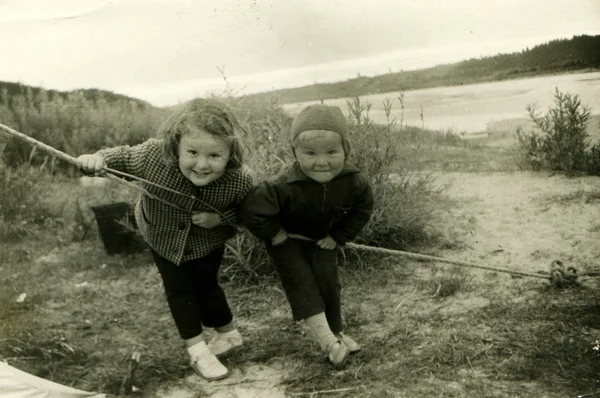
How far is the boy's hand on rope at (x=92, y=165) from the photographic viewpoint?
211cm

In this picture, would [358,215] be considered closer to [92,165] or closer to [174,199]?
[174,199]

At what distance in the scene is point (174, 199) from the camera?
2301 mm

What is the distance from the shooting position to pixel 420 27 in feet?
12.1

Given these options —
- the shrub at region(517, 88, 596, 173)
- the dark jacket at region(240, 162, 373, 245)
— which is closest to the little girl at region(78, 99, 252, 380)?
the dark jacket at region(240, 162, 373, 245)

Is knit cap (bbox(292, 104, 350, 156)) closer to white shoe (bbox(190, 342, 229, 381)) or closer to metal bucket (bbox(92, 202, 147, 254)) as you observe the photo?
white shoe (bbox(190, 342, 229, 381))

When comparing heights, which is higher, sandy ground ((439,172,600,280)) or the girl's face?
the girl's face

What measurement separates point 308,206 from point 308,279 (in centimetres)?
30

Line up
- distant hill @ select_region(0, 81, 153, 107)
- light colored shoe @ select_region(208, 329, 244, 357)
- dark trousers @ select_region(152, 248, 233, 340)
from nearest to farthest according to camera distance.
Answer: dark trousers @ select_region(152, 248, 233, 340) < light colored shoe @ select_region(208, 329, 244, 357) < distant hill @ select_region(0, 81, 153, 107)

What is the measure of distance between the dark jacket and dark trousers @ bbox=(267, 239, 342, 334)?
73 mm

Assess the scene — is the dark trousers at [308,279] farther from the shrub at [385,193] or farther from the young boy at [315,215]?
the shrub at [385,193]

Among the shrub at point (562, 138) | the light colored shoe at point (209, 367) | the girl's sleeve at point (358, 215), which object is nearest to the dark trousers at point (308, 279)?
the girl's sleeve at point (358, 215)

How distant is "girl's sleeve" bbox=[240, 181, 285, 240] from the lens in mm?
2227

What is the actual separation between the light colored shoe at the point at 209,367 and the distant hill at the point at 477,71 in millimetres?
1898

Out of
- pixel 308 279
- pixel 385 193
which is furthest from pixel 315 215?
pixel 385 193
